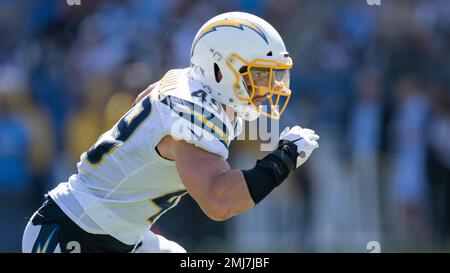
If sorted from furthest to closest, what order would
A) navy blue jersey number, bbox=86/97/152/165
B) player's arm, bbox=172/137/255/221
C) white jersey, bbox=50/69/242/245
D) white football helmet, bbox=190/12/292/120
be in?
white football helmet, bbox=190/12/292/120 → navy blue jersey number, bbox=86/97/152/165 → white jersey, bbox=50/69/242/245 → player's arm, bbox=172/137/255/221

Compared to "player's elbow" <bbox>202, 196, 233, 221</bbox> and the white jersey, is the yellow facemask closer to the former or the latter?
the white jersey

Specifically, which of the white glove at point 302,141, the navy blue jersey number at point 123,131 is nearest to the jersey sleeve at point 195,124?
the navy blue jersey number at point 123,131

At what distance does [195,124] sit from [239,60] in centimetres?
56

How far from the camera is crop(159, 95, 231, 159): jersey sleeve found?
4371 millimetres

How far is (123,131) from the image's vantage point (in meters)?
4.66

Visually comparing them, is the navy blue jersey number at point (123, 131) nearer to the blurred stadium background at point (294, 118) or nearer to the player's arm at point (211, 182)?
the player's arm at point (211, 182)

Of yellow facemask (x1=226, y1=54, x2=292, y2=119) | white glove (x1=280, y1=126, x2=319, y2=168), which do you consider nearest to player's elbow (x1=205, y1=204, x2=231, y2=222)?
white glove (x1=280, y1=126, x2=319, y2=168)

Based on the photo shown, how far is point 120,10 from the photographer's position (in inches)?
415

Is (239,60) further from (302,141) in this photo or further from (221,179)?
(221,179)

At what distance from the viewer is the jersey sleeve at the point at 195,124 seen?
14.3 ft

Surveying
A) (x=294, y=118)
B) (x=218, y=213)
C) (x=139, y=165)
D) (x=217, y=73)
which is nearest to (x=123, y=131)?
(x=139, y=165)

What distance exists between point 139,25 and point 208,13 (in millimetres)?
817

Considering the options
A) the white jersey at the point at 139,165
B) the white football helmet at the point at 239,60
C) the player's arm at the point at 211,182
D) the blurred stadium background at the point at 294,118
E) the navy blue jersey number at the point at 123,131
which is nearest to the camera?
the player's arm at the point at 211,182

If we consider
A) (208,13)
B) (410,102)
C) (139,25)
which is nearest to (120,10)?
(139,25)
